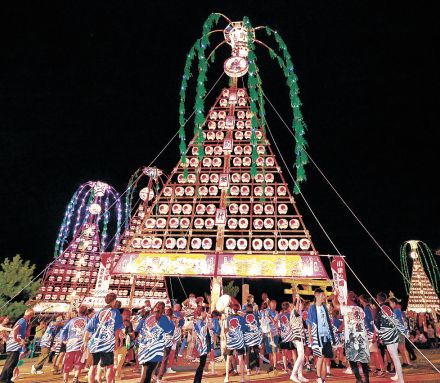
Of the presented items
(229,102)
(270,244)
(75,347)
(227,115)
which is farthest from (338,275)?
(229,102)

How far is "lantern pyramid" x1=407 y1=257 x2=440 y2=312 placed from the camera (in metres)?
32.5

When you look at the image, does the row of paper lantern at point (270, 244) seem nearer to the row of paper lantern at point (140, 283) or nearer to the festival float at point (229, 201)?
the festival float at point (229, 201)

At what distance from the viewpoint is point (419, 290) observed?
3291 cm

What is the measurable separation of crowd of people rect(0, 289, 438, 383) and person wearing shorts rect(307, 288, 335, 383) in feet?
0.07

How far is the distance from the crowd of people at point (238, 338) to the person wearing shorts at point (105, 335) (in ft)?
0.06

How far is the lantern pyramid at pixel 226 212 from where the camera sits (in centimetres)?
1673

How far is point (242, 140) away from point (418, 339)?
13808 mm

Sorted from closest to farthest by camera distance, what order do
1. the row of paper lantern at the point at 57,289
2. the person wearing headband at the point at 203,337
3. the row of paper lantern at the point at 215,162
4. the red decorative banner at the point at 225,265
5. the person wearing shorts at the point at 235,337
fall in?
the person wearing headband at the point at 203,337 → the person wearing shorts at the point at 235,337 → the red decorative banner at the point at 225,265 → the row of paper lantern at the point at 215,162 → the row of paper lantern at the point at 57,289

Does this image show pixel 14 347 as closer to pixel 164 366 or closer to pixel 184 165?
pixel 164 366

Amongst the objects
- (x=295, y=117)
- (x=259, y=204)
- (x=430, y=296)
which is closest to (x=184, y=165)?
(x=259, y=204)

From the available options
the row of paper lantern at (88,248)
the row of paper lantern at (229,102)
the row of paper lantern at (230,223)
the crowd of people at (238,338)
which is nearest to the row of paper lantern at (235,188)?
the row of paper lantern at (230,223)

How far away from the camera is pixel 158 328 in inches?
310

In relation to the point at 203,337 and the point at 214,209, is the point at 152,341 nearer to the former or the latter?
the point at 203,337

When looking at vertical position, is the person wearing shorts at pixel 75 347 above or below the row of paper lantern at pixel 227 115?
below
